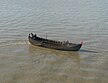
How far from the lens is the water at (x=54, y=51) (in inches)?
983

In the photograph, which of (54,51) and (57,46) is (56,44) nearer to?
(57,46)

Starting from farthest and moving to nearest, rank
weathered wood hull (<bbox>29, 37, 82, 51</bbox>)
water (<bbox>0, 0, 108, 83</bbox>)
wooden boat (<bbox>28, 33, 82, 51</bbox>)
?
wooden boat (<bbox>28, 33, 82, 51</bbox>), weathered wood hull (<bbox>29, 37, 82, 51</bbox>), water (<bbox>0, 0, 108, 83</bbox>)

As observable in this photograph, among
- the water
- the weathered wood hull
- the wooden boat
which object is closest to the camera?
the water

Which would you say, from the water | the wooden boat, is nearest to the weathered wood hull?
the wooden boat

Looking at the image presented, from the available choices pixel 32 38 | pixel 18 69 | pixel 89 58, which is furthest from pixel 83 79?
pixel 32 38

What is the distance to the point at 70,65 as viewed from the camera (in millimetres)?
27656

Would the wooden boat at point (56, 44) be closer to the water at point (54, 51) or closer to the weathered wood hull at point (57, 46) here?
the weathered wood hull at point (57, 46)

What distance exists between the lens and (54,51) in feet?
104

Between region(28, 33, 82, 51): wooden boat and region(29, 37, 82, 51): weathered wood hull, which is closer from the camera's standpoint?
region(29, 37, 82, 51): weathered wood hull

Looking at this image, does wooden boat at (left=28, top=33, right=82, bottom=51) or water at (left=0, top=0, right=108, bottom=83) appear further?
wooden boat at (left=28, top=33, right=82, bottom=51)

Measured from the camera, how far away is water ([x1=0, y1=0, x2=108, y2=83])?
24969 millimetres

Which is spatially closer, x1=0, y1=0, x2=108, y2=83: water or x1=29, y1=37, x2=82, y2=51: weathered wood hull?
x1=0, y1=0, x2=108, y2=83: water

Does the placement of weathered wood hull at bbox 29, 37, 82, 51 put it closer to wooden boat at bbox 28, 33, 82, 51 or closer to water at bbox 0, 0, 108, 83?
wooden boat at bbox 28, 33, 82, 51

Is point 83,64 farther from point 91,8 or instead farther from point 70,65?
point 91,8
